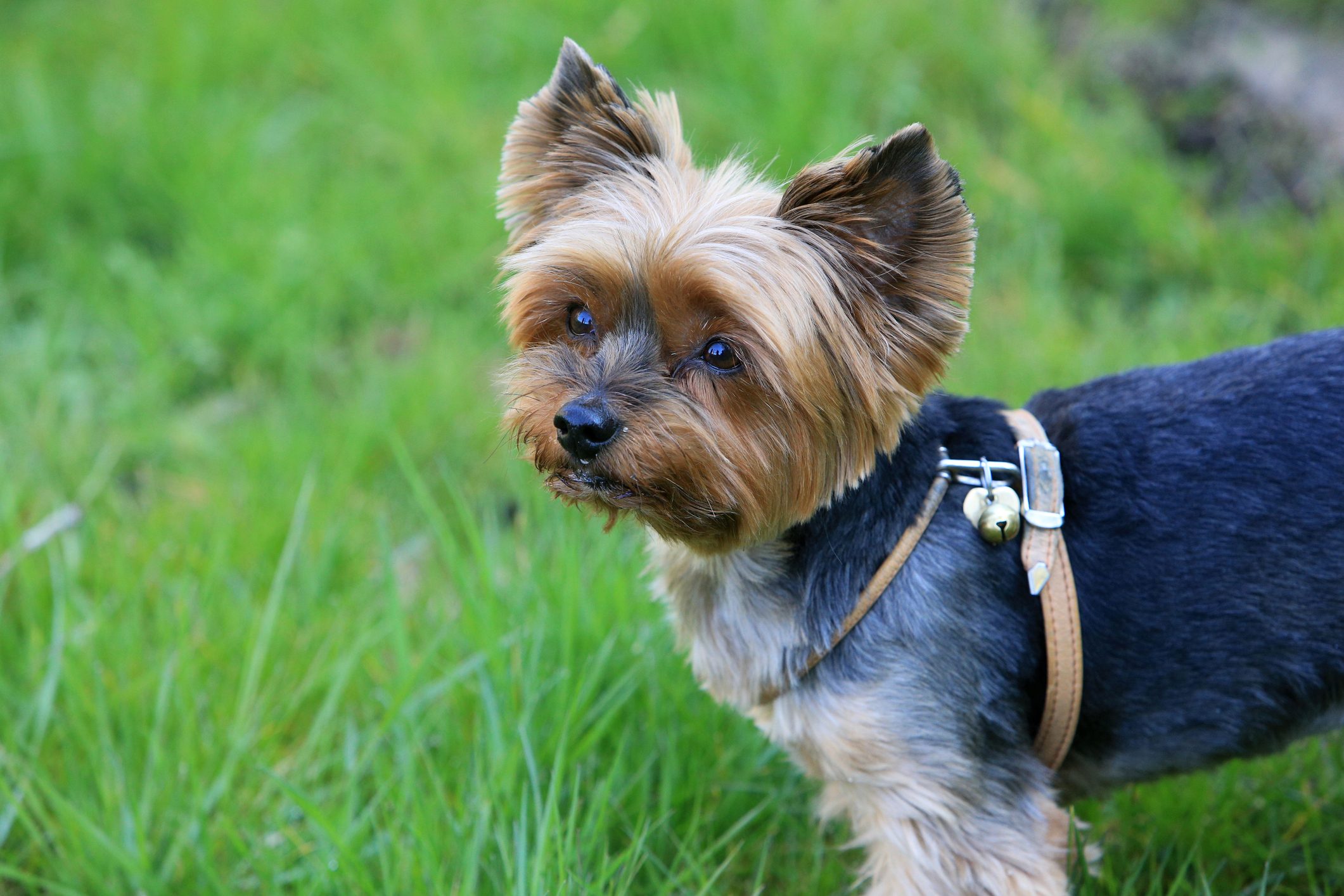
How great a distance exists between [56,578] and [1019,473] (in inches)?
124

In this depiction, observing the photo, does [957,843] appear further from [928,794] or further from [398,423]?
[398,423]

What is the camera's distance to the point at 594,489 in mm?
2617

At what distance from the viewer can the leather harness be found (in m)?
2.64

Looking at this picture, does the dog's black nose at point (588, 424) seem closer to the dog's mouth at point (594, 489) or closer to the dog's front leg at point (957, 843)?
the dog's mouth at point (594, 489)

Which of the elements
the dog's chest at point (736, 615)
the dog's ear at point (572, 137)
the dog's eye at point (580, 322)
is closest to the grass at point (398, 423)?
the dog's chest at point (736, 615)

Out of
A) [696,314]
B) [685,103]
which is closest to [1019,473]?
[696,314]

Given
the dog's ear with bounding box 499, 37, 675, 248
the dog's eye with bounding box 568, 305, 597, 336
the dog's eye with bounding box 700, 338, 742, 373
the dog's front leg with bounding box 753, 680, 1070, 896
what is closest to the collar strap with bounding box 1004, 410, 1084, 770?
the dog's front leg with bounding box 753, 680, 1070, 896

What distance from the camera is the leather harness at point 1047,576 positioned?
2645mm

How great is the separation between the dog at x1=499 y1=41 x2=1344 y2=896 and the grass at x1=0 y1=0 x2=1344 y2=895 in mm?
474

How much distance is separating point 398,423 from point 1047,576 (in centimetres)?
305

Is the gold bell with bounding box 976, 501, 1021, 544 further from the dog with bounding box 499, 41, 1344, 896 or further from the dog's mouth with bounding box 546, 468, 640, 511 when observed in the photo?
the dog's mouth with bounding box 546, 468, 640, 511

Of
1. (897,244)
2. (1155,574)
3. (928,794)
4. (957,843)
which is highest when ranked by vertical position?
(897,244)

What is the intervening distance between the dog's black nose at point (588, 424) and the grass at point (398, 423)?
0.91 m

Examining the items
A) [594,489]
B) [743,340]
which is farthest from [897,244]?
[594,489]
